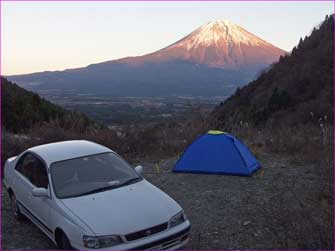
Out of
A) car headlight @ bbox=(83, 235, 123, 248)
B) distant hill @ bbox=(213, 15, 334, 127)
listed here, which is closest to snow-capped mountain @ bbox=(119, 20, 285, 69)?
distant hill @ bbox=(213, 15, 334, 127)

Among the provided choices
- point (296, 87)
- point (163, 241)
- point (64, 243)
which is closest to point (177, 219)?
point (163, 241)

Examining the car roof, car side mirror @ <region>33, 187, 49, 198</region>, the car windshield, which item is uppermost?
the car roof

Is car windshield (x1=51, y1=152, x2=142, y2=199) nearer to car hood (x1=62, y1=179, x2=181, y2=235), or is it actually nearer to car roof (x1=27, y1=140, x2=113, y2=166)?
car roof (x1=27, y1=140, x2=113, y2=166)

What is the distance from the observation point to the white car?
15.4 feet

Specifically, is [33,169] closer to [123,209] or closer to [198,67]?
[123,209]

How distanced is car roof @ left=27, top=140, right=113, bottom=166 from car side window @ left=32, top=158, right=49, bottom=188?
0.09 m

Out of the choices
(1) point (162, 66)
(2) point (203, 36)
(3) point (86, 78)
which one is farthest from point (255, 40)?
(3) point (86, 78)

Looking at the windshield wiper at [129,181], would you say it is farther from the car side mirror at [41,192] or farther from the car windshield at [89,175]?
the car side mirror at [41,192]

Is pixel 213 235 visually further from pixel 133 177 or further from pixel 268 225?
pixel 133 177

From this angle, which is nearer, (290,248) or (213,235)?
(290,248)

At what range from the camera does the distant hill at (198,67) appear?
161 meters

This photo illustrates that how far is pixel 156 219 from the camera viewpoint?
485 cm

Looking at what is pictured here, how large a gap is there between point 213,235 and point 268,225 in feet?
2.28

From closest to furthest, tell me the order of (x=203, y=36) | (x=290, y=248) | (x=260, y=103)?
Answer: (x=290, y=248)
(x=260, y=103)
(x=203, y=36)
